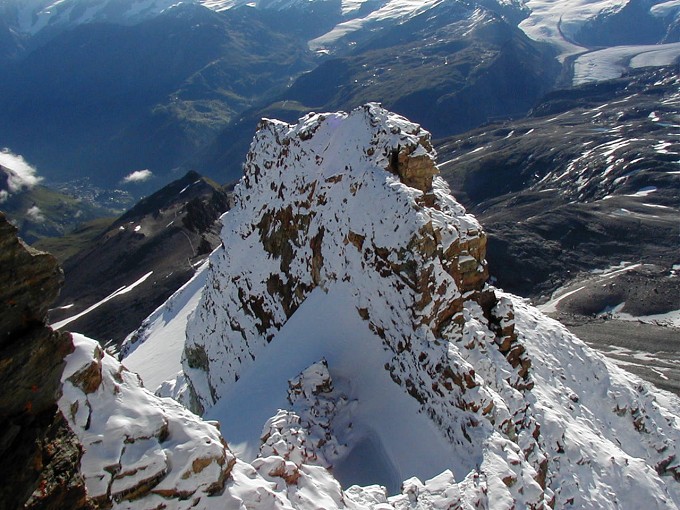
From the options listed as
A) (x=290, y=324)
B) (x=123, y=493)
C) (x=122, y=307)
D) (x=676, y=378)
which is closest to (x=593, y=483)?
(x=290, y=324)

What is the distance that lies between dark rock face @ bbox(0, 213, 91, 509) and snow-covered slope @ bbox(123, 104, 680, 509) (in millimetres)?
7237

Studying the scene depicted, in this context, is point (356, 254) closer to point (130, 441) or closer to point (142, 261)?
point (130, 441)

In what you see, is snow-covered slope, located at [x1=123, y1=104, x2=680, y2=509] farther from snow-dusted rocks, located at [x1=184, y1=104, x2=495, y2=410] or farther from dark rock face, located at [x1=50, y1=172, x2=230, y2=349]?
dark rock face, located at [x1=50, y1=172, x2=230, y2=349]

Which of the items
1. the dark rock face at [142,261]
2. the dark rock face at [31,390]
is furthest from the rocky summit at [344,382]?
the dark rock face at [142,261]

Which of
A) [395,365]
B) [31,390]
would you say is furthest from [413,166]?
[31,390]

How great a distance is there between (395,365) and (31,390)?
1841 cm

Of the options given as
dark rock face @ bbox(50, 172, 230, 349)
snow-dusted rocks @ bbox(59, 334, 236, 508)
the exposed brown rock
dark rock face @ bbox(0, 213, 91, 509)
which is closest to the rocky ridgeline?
the exposed brown rock

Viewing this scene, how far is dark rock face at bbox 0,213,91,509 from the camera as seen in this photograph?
1134cm

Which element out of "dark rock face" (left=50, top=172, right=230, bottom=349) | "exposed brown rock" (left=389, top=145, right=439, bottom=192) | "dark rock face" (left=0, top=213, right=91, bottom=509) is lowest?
"dark rock face" (left=50, top=172, right=230, bottom=349)

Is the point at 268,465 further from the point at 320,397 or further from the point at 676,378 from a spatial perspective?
the point at 676,378

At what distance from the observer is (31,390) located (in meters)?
12.3

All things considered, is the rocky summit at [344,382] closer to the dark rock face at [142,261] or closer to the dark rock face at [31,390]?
the dark rock face at [31,390]

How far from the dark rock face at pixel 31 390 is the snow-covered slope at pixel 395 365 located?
7.24 m

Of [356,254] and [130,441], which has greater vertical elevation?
[130,441]
